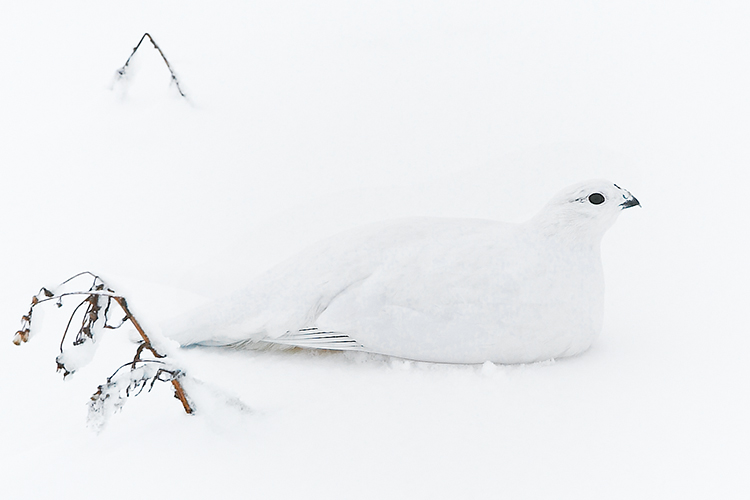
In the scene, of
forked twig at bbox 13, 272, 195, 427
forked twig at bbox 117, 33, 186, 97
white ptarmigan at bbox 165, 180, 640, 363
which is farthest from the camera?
forked twig at bbox 117, 33, 186, 97

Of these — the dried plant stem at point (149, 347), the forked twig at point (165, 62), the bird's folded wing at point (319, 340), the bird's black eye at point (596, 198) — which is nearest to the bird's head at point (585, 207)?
the bird's black eye at point (596, 198)

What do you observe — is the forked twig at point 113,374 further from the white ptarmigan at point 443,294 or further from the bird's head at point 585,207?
the bird's head at point 585,207

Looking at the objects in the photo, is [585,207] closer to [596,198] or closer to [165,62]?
[596,198]

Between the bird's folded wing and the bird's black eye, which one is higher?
the bird's black eye

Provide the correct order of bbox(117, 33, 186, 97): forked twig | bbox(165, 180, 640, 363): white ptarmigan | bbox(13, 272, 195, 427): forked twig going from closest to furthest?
bbox(13, 272, 195, 427): forked twig → bbox(165, 180, 640, 363): white ptarmigan → bbox(117, 33, 186, 97): forked twig

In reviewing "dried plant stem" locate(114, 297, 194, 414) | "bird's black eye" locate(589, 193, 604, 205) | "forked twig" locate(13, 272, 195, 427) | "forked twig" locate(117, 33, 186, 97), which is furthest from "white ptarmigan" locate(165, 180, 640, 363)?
"forked twig" locate(117, 33, 186, 97)

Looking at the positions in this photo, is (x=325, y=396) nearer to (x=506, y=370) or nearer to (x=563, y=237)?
(x=506, y=370)

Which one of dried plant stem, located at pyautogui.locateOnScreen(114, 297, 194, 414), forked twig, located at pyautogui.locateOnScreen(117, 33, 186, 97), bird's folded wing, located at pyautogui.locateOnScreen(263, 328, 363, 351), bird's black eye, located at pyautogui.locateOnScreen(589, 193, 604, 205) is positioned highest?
forked twig, located at pyautogui.locateOnScreen(117, 33, 186, 97)

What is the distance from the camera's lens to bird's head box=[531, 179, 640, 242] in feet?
5.99

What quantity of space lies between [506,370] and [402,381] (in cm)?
27

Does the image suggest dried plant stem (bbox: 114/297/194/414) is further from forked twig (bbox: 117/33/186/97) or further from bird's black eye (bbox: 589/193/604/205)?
forked twig (bbox: 117/33/186/97)

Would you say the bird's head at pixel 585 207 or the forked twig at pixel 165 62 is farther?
the forked twig at pixel 165 62

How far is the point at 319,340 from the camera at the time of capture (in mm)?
1773

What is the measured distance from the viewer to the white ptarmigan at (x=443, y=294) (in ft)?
5.73
